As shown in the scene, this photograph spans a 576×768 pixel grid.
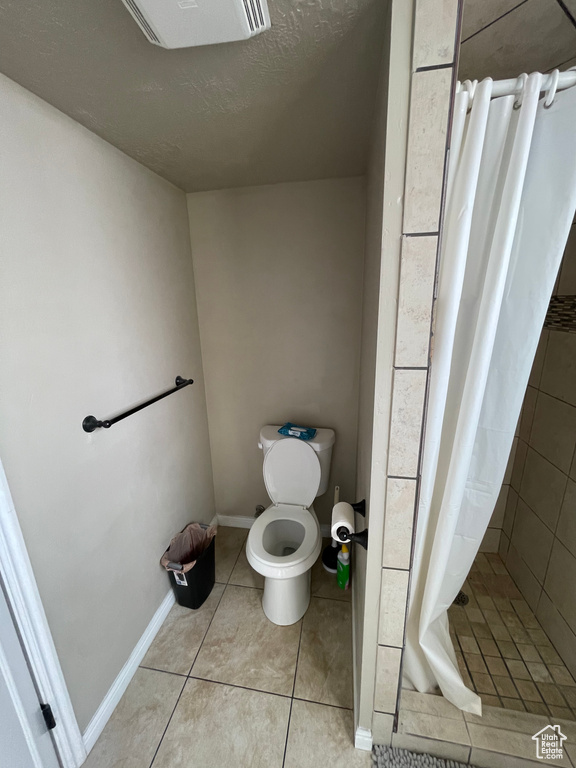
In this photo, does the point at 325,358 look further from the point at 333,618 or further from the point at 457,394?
the point at 333,618

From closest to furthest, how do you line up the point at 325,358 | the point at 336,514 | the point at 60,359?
the point at 60,359
the point at 336,514
the point at 325,358

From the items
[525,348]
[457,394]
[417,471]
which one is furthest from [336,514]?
A: [525,348]

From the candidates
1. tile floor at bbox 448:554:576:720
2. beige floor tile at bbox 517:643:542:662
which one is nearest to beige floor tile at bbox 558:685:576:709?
tile floor at bbox 448:554:576:720

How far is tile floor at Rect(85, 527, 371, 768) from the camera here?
1.08 meters

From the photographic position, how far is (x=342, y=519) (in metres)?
1.09

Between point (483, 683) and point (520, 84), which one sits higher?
point (520, 84)

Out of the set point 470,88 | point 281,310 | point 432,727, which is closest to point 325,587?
point 432,727

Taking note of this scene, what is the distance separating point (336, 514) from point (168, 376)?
1.03 metres

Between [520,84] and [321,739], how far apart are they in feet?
6.61

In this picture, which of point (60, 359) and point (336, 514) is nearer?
point (60, 359)

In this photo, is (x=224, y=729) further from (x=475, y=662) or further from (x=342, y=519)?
(x=475, y=662)

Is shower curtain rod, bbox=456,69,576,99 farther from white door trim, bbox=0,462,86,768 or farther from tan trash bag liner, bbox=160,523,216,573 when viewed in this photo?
tan trash bag liner, bbox=160,523,216,573

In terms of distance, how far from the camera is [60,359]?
38.5 inches

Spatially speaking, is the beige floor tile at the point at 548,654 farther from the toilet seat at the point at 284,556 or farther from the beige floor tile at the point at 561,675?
the toilet seat at the point at 284,556
